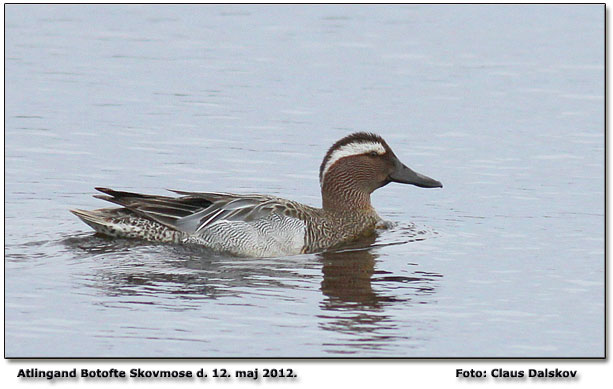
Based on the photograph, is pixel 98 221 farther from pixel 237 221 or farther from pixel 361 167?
pixel 361 167

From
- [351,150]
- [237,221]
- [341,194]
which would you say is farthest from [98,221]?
[351,150]

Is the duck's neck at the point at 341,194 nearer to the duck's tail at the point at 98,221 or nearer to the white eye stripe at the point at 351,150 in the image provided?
the white eye stripe at the point at 351,150

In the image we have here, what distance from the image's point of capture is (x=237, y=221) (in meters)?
12.6

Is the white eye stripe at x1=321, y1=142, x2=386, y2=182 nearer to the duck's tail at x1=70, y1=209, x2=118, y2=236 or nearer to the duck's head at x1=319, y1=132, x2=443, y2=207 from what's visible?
the duck's head at x1=319, y1=132, x2=443, y2=207

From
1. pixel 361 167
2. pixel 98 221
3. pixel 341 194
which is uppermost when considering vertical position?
pixel 361 167

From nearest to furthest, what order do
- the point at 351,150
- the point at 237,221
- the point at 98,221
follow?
the point at 237,221
the point at 98,221
the point at 351,150

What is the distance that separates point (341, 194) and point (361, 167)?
337 mm

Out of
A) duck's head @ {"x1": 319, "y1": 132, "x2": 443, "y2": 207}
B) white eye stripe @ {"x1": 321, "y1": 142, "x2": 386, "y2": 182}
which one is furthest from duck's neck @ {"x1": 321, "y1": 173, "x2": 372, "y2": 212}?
white eye stripe @ {"x1": 321, "y1": 142, "x2": 386, "y2": 182}

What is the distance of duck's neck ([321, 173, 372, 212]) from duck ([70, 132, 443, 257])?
6 centimetres

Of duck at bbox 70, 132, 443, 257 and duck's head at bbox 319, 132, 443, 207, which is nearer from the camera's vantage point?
duck at bbox 70, 132, 443, 257

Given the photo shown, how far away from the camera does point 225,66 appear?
19562 mm

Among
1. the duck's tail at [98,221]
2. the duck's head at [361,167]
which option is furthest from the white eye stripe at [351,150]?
the duck's tail at [98,221]

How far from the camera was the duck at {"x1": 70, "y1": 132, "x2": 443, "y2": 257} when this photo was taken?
12523mm

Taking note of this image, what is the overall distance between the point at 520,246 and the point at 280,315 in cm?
350
